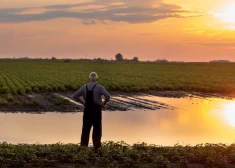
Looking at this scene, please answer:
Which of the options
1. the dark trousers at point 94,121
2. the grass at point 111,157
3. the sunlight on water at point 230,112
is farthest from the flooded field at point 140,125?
the dark trousers at point 94,121

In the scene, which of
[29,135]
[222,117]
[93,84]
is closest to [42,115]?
[29,135]

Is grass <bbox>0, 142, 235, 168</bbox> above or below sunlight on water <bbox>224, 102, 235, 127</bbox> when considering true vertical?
below

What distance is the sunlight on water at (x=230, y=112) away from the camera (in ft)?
62.4

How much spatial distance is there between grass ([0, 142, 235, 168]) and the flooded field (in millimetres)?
3265

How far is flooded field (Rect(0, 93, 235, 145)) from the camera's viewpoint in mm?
13977

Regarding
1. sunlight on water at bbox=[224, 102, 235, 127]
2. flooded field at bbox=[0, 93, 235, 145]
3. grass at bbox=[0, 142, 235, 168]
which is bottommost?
grass at bbox=[0, 142, 235, 168]

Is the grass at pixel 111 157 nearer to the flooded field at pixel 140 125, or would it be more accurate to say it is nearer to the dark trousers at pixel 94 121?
the dark trousers at pixel 94 121

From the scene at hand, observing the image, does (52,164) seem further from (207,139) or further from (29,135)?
(207,139)

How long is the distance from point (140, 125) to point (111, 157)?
7.62m

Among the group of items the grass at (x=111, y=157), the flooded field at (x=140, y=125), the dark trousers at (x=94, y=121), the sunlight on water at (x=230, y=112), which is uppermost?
the sunlight on water at (x=230, y=112)

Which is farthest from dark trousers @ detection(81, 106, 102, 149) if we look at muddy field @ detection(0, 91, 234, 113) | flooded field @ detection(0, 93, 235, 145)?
muddy field @ detection(0, 91, 234, 113)

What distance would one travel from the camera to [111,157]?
30.6 feet

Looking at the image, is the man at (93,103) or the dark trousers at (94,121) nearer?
the man at (93,103)

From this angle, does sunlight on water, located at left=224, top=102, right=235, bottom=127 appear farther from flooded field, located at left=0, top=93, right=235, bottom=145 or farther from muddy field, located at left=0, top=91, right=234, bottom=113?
muddy field, located at left=0, top=91, right=234, bottom=113
